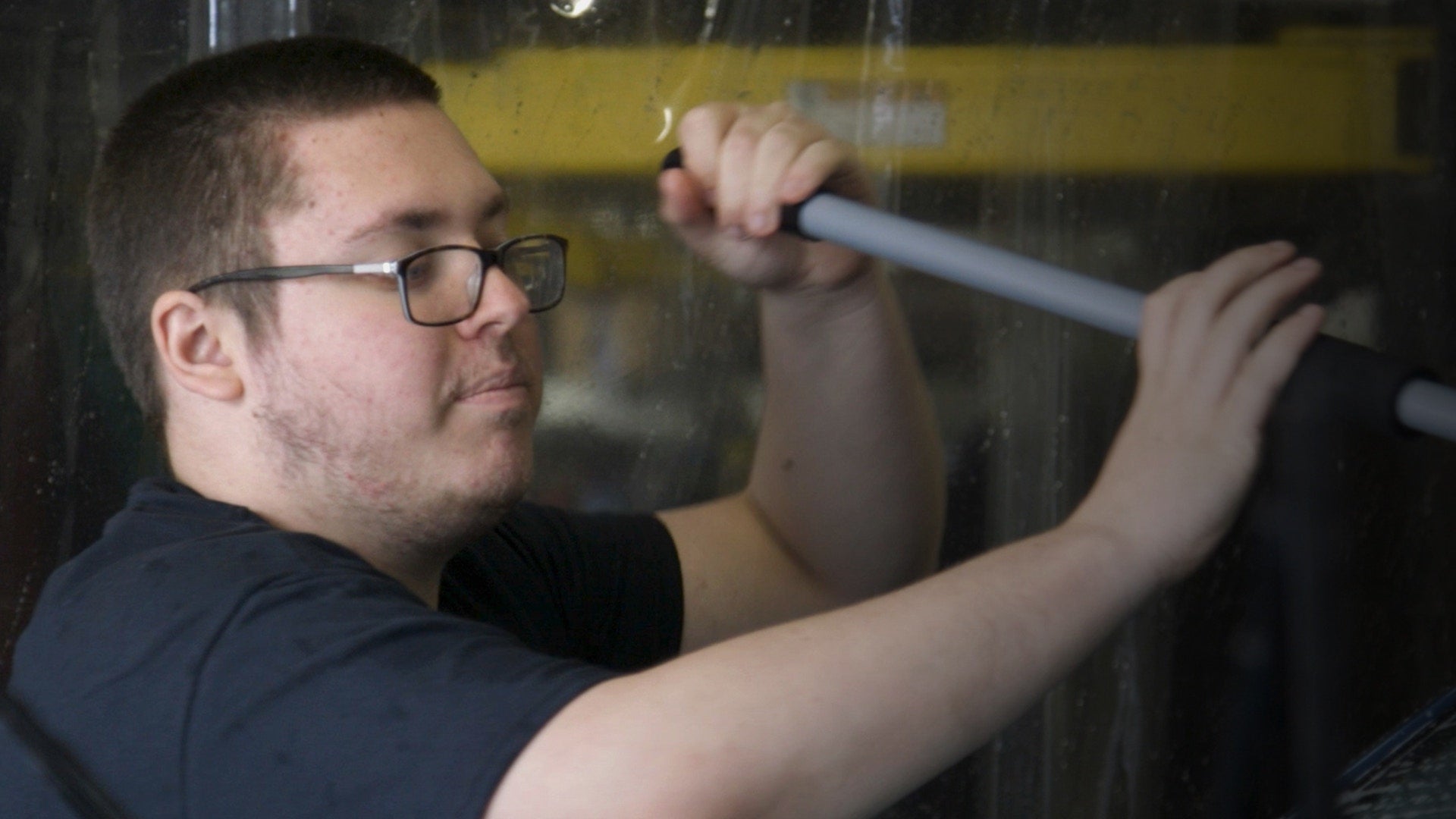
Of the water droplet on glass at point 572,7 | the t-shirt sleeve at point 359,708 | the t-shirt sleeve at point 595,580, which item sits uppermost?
the water droplet on glass at point 572,7

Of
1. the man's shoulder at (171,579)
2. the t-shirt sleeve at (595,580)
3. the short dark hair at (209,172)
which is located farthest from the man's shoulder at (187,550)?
the t-shirt sleeve at (595,580)

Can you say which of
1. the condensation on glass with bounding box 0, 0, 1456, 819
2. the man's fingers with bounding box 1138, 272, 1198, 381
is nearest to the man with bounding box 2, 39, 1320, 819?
the man's fingers with bounding box 1138, 272, 1198, 381

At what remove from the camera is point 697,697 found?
0.52 metres

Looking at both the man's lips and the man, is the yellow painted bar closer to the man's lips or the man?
the man

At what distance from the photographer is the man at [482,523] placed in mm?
535

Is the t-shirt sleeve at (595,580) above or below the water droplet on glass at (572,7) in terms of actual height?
below

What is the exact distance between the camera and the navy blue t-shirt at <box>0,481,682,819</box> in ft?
1.75

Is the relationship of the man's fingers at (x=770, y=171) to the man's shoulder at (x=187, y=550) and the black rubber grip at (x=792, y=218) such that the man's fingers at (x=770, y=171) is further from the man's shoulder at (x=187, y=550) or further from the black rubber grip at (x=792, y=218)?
the man's shoulder at (x=187, y=550)

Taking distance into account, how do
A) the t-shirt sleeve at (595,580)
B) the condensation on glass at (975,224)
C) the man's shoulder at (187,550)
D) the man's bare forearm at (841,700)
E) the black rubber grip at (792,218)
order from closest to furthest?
1. the man's bare forearm at (841,700)
2. the man's shoulder at (187,550)
3. the black rubber grip at (792,218)
4. the t-shirt sleeve at (595,580)
5. the condensation on glass at (975,224)

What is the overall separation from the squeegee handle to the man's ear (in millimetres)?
265

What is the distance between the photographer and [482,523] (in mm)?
779

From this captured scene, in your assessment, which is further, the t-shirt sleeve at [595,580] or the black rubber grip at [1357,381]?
the t-shirt sleeve at [595,580]

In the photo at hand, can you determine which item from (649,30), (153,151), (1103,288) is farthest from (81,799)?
(649,30)

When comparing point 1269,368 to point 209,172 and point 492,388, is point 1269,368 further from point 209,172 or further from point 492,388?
point 209,172
